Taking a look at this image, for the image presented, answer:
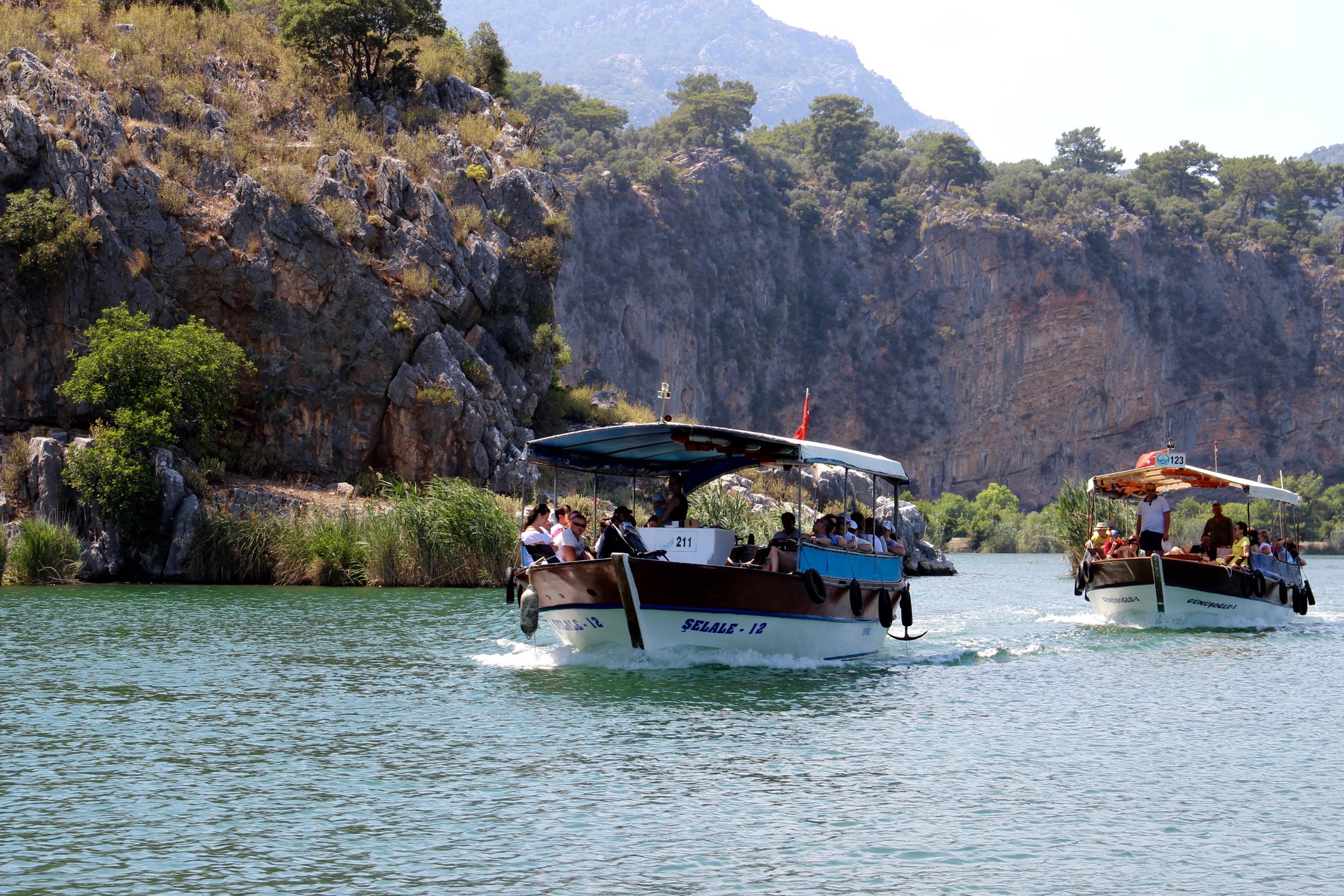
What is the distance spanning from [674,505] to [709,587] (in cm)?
Result: 323

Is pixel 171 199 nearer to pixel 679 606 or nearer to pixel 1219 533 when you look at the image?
pixel 679 606

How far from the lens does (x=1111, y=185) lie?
122688 mm

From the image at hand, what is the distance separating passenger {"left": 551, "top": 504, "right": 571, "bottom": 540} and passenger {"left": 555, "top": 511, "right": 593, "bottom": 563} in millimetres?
65

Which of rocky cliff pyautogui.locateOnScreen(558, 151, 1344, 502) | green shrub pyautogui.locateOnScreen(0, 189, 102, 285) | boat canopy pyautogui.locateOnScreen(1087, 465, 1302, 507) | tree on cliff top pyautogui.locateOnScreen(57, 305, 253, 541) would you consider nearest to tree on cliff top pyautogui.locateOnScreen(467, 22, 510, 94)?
green shrub pyautogui.locateOnScreen(0, 189, 102, 285)

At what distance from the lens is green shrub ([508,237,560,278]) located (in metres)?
50.5

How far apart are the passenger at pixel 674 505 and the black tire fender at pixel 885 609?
3.65 metres

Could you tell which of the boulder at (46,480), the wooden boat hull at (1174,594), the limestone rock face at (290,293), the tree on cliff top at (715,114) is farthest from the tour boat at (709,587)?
the tree on cliff top at (715,114)

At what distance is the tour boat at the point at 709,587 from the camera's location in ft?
57.1

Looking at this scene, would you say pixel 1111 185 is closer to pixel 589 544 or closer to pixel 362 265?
pixel 362 265

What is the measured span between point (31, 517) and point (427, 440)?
13368 millimetres

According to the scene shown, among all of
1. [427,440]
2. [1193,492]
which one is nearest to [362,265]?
[427,440]

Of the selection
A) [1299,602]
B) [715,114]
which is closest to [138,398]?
[1299,602]

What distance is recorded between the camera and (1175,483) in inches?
1187

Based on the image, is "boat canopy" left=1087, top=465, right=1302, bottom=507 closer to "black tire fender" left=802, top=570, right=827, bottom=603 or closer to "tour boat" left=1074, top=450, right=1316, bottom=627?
"tour boat" left=1074, top=450, right=1316, bottom=627
